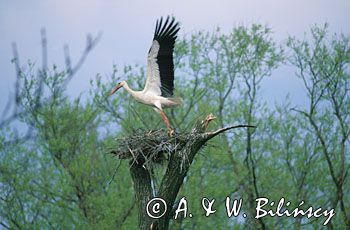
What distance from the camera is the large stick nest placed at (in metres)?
7.50

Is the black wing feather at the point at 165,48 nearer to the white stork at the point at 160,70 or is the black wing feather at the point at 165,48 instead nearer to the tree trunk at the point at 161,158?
the white stork at the point at 160,70

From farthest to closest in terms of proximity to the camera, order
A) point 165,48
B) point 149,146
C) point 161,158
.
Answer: point 165,48, point 161,158, point 149,146

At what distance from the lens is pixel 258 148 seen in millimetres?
18531

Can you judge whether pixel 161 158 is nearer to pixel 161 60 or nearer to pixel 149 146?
pixel 149 146

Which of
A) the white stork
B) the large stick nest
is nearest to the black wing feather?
the white stork

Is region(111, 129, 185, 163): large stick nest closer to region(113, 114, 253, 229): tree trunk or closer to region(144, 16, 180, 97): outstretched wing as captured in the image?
region(113, 114, 253, 229): tree trunk

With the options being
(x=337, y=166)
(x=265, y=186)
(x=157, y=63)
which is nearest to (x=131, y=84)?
(x=265, y=186)

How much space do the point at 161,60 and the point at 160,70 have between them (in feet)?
0.51

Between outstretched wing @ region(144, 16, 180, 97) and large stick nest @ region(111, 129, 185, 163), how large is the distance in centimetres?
161

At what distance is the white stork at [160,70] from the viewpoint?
30.3 feet

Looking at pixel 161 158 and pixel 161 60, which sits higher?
pixel 161 60

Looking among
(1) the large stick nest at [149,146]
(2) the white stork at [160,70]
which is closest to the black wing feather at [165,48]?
(2) the white stork at [160,70]

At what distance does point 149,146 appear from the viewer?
765 cm

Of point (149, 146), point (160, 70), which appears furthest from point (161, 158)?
point (160, 70)
